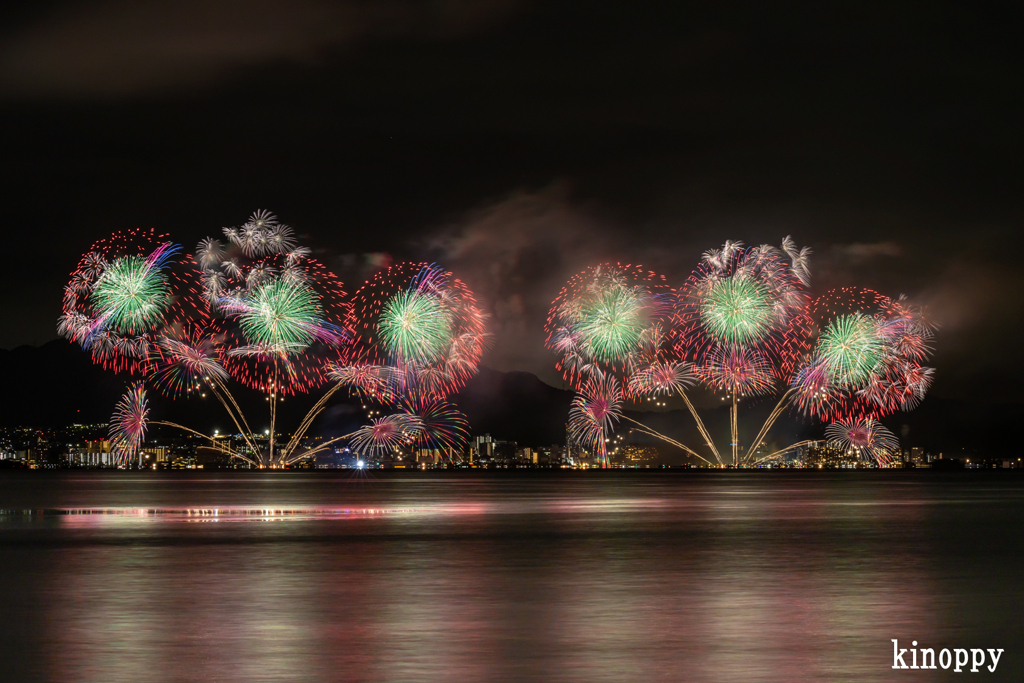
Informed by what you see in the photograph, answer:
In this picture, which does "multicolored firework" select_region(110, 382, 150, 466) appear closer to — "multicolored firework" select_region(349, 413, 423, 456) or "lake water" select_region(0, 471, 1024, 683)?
"multicolored firework" select_region(349, 413, 423, 456)

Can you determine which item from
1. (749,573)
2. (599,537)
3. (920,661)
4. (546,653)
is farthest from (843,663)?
(599,537)

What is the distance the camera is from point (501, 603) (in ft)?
65.4

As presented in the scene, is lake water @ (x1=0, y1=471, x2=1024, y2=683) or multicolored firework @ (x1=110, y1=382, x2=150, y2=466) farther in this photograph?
multicolored firework @ (x1=110, y1=382, x2=150, y2=466)

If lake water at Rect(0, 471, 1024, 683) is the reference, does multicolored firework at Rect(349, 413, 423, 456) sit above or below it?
above

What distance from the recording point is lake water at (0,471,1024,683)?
46.4 ft

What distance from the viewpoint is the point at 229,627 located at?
56.0ft

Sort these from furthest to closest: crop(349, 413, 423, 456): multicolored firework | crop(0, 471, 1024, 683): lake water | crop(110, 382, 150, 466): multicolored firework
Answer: crop(349, 413, 423, 456): multicolored firework → crop(110, 382, 150, 466): multicolored firework → crop(0, 471, 1024, 683): lake water

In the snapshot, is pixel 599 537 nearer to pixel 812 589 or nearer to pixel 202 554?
pixel 202 554

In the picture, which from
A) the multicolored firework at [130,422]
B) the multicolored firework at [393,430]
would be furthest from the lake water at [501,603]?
the multicolored firework at [393,430]

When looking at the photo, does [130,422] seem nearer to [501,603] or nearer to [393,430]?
[393,430]

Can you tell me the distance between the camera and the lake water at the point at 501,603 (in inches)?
556

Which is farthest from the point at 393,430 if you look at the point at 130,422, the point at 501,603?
the point at 501,603

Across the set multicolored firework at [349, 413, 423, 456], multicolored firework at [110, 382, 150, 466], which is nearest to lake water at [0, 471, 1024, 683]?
multicolored firework at [110, 382, 150, 466]

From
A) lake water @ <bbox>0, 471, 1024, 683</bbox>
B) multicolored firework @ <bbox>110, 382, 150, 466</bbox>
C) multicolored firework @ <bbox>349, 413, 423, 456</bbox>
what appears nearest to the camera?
lake water @ <bbox>0, 471, 1024, 683</bbox>
